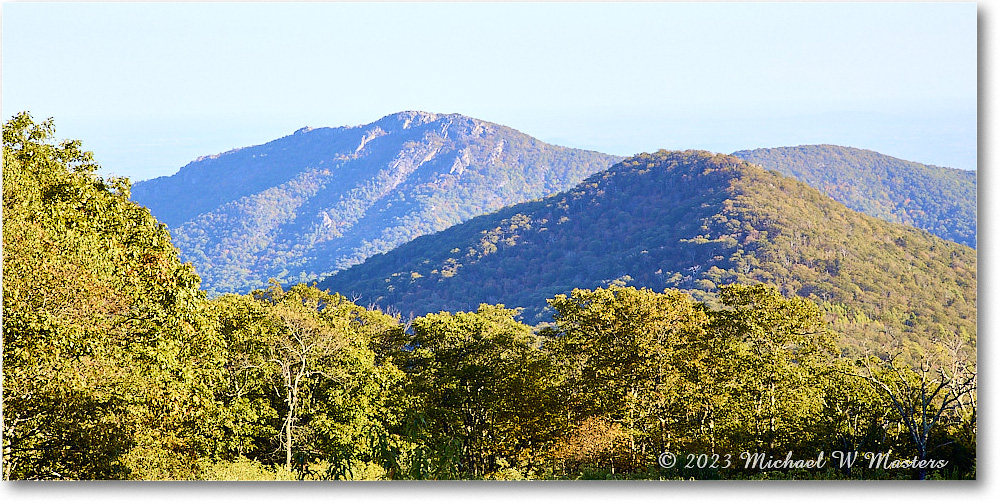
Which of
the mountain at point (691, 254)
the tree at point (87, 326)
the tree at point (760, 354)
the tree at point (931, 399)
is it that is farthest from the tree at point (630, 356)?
the tree at point (87, 326)

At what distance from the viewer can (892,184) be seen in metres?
20.2

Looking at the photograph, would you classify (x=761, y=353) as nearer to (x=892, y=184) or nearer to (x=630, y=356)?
(x=630, y=356)

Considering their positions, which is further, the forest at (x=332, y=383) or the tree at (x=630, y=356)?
the tree at (x=630, y=356)

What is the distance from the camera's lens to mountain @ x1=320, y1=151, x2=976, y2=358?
1309 centimetres

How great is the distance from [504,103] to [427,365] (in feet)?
22.8

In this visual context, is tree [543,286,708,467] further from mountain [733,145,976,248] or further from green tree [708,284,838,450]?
mountain [733,145,976,248]

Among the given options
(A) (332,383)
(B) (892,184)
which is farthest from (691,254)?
(A) (332,383)

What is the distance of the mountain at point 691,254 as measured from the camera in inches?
516

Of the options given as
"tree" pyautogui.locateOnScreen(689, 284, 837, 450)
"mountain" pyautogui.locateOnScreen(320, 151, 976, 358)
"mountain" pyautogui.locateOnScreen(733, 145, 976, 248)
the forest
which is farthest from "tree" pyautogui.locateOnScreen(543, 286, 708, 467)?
"mountain" pyautogui.locateOnScreen(733, 145, 976, 248)

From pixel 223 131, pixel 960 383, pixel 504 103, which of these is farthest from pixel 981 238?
pixel 223 131

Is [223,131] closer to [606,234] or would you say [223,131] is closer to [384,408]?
[384,408]

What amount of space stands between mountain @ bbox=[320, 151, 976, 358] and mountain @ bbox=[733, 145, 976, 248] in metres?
0.45

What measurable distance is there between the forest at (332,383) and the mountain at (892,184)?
1342 millimetres

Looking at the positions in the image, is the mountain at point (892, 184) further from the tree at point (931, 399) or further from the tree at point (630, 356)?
the tree at point (630, 356)
